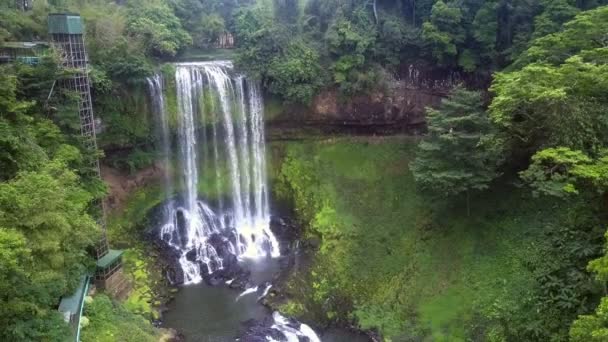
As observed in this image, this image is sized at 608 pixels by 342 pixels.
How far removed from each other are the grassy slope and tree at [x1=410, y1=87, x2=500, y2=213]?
7.20 ft

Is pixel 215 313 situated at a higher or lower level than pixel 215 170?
lower

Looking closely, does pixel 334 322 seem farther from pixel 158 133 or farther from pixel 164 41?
pixel 164 41

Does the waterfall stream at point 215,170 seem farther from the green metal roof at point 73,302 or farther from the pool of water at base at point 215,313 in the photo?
the green metal roof at point 73,302

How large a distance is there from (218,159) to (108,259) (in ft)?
36.2

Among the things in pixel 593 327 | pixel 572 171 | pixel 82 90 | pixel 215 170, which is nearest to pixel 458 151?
pixel 572 171

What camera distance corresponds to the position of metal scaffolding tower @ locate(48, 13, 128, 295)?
21.7m

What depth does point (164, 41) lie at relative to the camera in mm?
32781

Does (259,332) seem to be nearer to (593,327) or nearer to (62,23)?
(593,327)

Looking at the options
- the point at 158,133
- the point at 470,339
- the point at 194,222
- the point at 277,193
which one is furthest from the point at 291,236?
the point at 470,339

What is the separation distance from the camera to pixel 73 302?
18906mm

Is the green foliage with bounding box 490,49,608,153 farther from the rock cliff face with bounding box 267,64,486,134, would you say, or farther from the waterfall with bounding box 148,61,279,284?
the waterfall with bounding box 148,61,279,284

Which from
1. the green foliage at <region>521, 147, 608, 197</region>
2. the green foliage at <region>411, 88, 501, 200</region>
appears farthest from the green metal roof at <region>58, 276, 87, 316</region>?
the green foliage at <region>521, 147, 608, 197</region>

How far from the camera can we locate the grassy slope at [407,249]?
2108 centimetres

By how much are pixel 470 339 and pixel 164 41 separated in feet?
83.7
